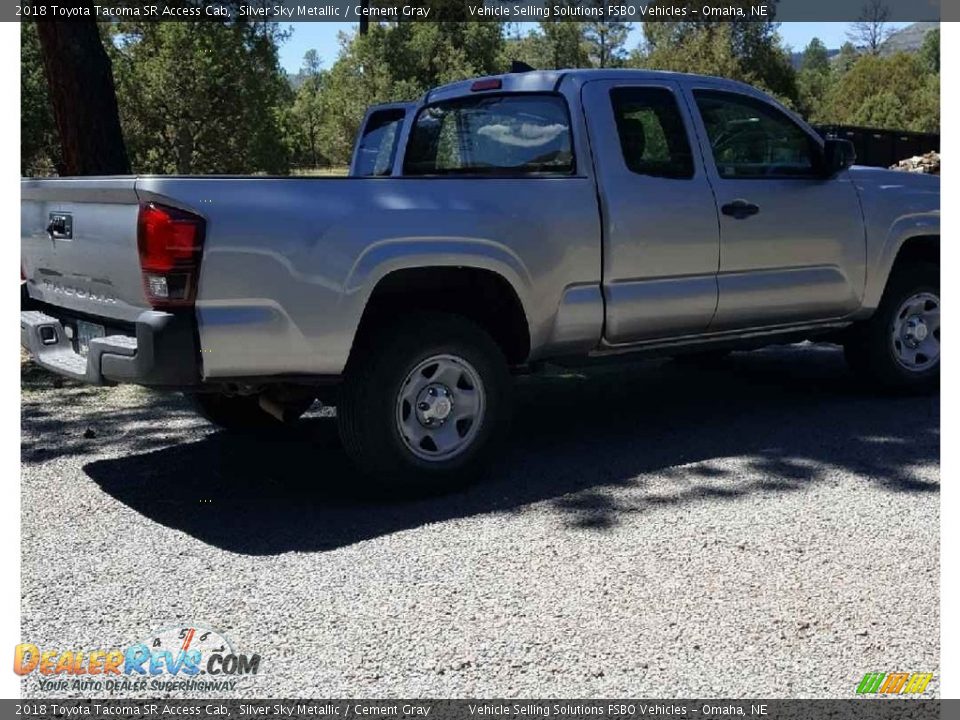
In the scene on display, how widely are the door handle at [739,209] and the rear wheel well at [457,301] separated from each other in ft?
4.87

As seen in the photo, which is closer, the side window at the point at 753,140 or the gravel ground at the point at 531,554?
the gravel ground at the point at 531,554

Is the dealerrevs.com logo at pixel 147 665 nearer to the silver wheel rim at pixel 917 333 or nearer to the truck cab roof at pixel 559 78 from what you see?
the truck cab roof at pixel 559 78

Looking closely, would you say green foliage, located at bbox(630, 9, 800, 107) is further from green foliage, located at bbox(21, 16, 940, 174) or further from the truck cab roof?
the truck cab roof

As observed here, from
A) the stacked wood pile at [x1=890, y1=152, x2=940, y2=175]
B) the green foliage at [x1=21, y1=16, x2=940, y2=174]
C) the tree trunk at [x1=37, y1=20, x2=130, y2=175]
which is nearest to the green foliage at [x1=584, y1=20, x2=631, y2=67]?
the green foliage at [x1=21, y1=16, x2=940, y2=174]

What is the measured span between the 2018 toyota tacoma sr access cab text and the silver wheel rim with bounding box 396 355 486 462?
0.01m

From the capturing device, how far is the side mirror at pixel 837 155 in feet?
21.6

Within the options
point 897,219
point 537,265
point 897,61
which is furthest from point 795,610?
point 897,61

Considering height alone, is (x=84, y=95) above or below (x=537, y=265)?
above

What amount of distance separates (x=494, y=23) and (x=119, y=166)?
96.6 feet

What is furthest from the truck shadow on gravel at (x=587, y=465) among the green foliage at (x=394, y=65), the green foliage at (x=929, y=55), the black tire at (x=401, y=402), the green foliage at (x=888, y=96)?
the green foliage at (x=929, y=55)

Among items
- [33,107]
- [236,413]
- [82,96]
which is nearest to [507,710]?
[236,413]

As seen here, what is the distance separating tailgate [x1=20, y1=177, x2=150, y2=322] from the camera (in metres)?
4.68

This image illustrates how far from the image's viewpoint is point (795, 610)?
3.93m

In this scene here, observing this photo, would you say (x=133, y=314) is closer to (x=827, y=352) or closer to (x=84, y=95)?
(x=84, y=95)
